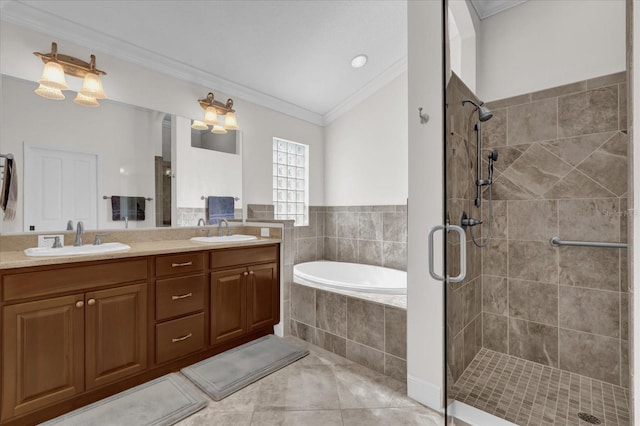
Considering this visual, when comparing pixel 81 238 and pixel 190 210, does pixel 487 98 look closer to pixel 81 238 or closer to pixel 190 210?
pixel 190 210

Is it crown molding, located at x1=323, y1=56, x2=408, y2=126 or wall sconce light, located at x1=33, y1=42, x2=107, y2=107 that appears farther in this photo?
crown molding, located at x1=323, y1=56, x2=408, y2=126

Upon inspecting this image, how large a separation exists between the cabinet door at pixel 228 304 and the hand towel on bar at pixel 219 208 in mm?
796

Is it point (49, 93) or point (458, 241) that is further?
point (49, 93)

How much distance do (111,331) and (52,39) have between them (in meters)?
2.05

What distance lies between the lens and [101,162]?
230 cm

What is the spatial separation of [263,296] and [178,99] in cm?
199

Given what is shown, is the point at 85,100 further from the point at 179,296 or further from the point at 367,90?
the point at 367,90

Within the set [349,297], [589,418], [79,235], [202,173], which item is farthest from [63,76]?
[589,418]

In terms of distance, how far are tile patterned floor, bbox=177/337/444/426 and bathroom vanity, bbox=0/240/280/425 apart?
0.55 m

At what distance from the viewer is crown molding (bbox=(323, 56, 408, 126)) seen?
337cm

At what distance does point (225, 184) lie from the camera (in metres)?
3.13

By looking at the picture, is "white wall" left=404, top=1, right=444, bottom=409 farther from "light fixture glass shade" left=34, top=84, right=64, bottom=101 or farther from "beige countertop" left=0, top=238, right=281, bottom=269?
"light fixture glass shade" left=34, top=84, right=64, bottom=101

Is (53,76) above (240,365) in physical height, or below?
above


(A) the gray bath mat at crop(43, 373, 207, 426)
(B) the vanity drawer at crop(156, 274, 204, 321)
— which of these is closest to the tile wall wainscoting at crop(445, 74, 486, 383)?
(A) the gray bath mat at crop(43, 373, 207, 426)
